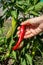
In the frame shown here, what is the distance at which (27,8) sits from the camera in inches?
106

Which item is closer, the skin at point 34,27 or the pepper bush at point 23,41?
the pepper bush at point 23,41

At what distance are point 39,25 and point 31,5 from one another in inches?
10.5

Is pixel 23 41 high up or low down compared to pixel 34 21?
down

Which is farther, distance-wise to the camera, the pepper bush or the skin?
the skin

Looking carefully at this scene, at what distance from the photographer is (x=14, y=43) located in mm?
2732

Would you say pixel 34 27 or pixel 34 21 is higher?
pixel 34 21

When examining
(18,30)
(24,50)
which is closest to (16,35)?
(18,30)

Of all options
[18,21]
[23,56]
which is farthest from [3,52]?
[18,21]

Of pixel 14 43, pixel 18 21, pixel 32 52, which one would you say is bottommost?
pixel 32 52

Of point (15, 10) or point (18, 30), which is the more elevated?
point (15, 10)

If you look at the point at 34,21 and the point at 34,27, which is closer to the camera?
the point at 34,21

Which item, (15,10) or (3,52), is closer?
(15,10)

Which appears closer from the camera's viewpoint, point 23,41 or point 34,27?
point 23,41

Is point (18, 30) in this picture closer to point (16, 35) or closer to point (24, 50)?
point (16, 35)
